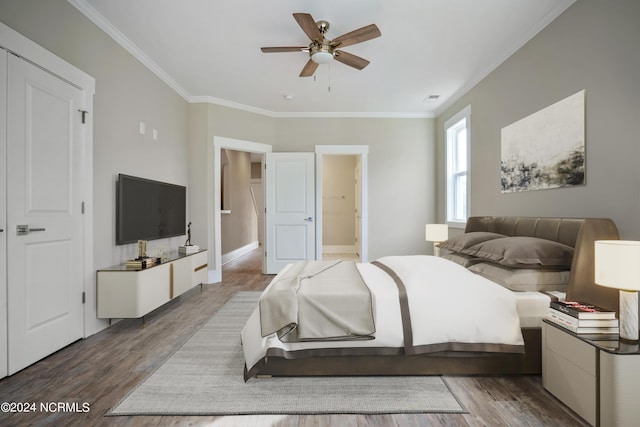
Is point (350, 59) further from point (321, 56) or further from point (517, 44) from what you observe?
point (517, 44)

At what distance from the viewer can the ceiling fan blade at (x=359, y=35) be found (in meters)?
2.41

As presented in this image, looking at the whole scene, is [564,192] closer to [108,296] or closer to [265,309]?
[265,309]

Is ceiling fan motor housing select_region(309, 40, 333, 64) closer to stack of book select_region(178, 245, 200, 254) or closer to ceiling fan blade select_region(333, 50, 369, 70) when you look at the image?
ceiling fan blade select_region(333, 50, 369, 70)

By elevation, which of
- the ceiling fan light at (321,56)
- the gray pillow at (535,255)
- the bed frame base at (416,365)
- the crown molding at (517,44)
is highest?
the crown molding at (517,44)

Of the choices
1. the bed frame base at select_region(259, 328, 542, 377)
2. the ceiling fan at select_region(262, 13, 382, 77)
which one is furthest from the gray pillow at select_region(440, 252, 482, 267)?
the ceiling fan at select_region(262, 13, 382, 77)

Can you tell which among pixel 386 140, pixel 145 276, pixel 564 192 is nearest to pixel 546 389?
pixel 564 192

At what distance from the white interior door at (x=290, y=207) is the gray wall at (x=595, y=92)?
9.52 feet

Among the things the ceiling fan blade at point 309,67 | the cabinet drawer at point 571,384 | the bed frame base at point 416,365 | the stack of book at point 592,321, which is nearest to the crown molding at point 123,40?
the ceiling fan blade at point 309,67

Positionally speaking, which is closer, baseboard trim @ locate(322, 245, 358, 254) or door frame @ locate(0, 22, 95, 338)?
door frame @ locate(0, 22, 95, 338)

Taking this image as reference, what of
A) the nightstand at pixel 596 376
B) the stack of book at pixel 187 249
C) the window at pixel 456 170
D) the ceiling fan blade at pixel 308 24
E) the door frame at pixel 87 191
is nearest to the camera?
the nightstand at pixel 596 376

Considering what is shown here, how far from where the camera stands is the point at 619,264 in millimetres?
1446

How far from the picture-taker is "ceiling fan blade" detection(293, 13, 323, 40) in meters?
2.28

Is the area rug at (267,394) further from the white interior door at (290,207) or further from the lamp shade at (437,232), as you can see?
the white interior door at (290,207)

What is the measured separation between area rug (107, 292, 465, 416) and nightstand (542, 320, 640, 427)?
0.55 metres
